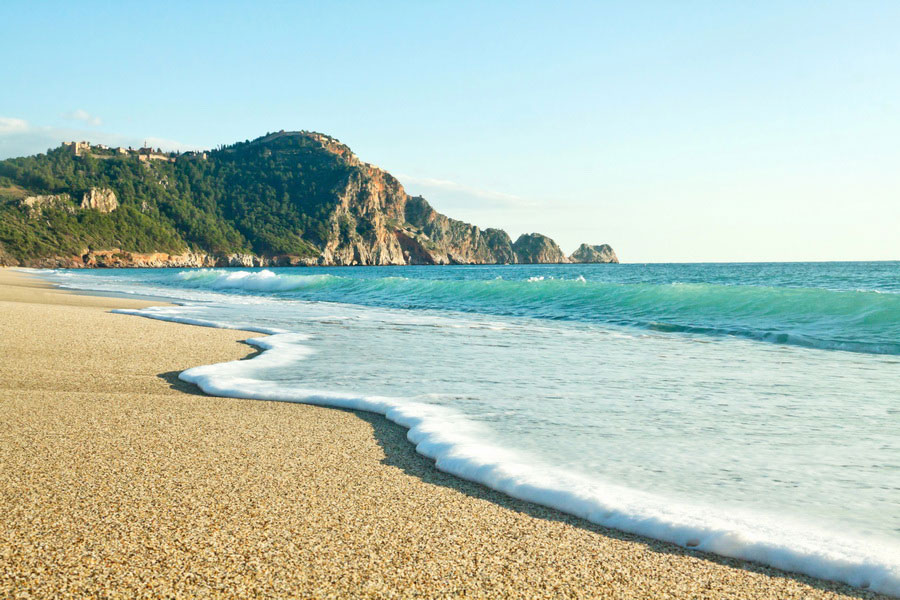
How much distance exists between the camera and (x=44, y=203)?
10588 centimetres

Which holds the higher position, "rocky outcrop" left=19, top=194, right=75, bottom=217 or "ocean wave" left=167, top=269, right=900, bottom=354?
"rocky outcrop" left=19, top=194, right=75, bottom=217

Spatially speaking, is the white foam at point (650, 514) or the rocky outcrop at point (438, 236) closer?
the white foam at point (650, 514)

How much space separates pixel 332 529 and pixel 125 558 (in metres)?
0.74

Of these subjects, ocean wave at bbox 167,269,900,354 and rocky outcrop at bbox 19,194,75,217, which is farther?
rocky outcrop at bbox 19,194,75,217

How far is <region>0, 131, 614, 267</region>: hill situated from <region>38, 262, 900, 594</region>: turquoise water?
9878cm

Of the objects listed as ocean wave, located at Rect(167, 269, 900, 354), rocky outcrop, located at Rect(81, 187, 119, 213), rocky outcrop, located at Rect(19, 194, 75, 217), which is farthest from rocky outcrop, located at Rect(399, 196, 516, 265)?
ocean wave, located at Rect(167, 269, 900, 354)

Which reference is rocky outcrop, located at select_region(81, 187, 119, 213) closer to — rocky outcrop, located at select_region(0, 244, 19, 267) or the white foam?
rocky outcrop, located at select_region(0, 244, 19, 267)

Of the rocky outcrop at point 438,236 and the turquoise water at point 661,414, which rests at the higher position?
the rocky outcrop at point 438,236

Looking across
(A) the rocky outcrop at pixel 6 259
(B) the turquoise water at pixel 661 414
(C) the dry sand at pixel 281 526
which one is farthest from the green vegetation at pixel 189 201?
(C) the dry sand at pixel 281 526

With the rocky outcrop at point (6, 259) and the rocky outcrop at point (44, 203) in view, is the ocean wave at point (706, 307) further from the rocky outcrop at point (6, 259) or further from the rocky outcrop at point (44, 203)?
the rocky outcrop at point (44, 203)

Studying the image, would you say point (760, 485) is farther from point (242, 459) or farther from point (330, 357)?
point (330, 357)

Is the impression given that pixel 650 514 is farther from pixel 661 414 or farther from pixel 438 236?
pixel 438 236

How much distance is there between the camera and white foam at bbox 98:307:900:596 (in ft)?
7.45

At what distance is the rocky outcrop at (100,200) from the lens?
114438 mm
